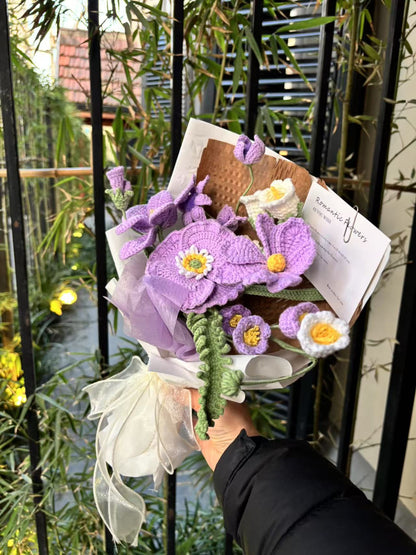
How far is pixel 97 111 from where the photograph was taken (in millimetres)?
741

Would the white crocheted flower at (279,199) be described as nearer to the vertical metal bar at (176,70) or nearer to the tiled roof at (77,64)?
the vertical metal bar at (176,70)

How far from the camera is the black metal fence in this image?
2.33 feet

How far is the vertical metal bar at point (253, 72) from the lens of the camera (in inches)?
29.3

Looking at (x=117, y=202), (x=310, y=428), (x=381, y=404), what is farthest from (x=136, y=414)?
(x=310, y=428)

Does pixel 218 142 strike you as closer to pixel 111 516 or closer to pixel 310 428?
pixel 111 516

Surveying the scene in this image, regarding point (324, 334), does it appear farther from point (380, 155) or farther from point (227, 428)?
point (380, 155)

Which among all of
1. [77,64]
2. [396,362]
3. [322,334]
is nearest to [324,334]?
[322,334]

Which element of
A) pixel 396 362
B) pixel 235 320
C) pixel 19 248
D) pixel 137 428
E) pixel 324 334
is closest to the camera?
pixel 324 334

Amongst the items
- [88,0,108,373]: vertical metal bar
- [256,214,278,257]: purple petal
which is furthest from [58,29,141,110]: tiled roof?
[256,214,278,257]: purple petal

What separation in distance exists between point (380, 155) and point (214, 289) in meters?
0.49

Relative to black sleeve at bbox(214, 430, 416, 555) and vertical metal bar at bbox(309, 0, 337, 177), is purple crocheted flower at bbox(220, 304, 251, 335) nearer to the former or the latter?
black sleeve at bbox(214, 430, 416, 555)

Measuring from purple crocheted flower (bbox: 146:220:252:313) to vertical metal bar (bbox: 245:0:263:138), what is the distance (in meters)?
0.30

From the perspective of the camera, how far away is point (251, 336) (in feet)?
1.68

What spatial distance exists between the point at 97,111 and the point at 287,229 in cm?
39
